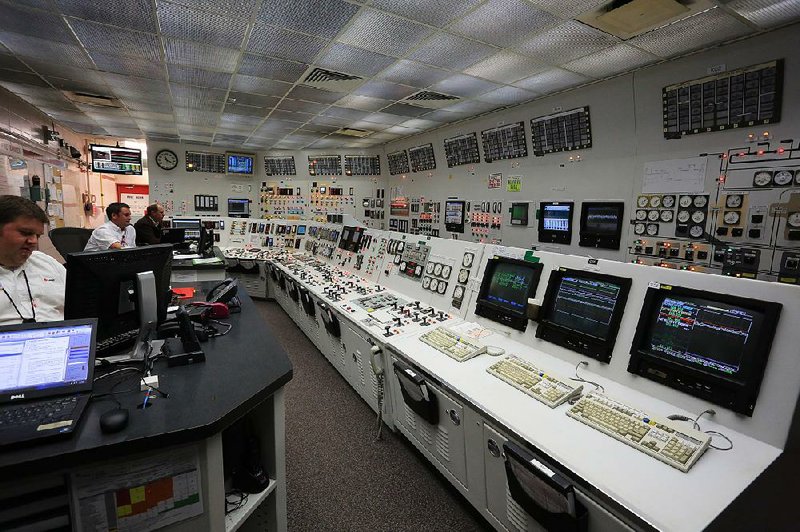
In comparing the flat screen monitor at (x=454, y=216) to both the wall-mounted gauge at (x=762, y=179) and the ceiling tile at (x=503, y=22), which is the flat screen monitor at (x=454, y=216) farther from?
the wall-mounted gauge at (x=762, y=179)

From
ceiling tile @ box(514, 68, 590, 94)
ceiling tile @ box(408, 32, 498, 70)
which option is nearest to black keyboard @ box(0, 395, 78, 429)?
ceiling tile @ box(408, 32, 498, 70)

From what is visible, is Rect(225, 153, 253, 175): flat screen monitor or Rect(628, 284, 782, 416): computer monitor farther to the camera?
Rect(225, 153, 253, 175): flat screen monitor

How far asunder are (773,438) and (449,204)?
4735 millimetres

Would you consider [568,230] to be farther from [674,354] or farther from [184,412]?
[184,412]

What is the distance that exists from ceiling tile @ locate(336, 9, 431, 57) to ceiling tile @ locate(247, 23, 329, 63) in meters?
0.27

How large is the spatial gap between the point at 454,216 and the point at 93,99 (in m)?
5.22

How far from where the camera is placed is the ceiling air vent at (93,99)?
459cm

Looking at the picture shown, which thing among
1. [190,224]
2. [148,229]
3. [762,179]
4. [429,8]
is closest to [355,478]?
[429,8]

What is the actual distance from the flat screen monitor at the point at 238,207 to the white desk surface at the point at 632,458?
816 cm

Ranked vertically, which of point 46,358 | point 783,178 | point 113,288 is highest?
point 783,178

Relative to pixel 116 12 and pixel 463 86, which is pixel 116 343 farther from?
pixel 463 86

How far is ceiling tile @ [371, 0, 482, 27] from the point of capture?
7.88 ft

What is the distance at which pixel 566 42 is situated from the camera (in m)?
2.90

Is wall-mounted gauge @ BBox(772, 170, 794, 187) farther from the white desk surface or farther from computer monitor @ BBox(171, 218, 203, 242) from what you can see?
computer monitor @ BBox(171, 218, 203, 242)
